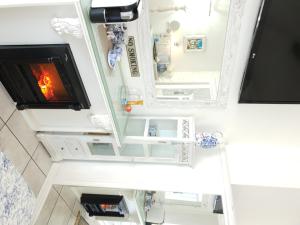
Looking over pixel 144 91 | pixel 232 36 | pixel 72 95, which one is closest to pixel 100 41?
pixel 72 95

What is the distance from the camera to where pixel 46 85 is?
122 cm

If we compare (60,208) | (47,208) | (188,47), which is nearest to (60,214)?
(60,208)

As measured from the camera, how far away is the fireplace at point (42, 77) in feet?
3.37

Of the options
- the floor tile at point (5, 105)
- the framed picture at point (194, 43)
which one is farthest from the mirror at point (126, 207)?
the framed picture at point (194, 43)

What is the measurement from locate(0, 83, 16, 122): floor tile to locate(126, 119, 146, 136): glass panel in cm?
62

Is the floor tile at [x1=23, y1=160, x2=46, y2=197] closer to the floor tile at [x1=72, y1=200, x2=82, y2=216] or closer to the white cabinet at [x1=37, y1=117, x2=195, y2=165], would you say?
the white cabinet at [x1=37, y1=117, x2=195, y2=165]

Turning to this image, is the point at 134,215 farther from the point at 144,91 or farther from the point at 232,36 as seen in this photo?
the point at 232,36

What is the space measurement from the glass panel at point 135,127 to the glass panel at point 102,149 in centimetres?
20

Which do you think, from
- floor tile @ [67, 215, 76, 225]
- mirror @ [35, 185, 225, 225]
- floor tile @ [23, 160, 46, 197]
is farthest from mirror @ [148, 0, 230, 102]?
floor tile @ [67, 215, 76, 225]

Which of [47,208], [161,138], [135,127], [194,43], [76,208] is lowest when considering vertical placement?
[47,208]

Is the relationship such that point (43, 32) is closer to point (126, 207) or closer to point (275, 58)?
point (275, 58)

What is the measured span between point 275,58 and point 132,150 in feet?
3.09

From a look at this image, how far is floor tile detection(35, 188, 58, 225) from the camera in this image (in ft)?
4.75

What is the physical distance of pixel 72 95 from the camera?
3.97ft
